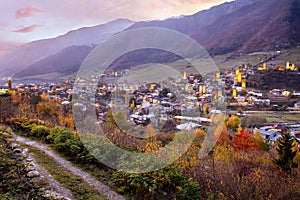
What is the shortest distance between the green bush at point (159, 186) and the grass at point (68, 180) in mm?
503

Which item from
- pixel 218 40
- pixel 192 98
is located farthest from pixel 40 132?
pixel 218 40

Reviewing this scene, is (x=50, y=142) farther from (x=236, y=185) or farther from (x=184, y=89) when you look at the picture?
(x=184, y=89)

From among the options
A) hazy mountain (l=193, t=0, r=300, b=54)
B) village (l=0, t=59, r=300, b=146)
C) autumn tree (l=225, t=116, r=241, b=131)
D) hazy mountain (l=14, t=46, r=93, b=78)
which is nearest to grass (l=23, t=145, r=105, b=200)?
village (l=0, t=59, r=300, b=146)

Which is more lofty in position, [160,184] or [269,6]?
[269,6]

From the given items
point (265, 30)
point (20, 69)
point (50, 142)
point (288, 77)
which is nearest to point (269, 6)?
point (265, 30)

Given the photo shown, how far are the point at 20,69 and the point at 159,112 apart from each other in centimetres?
9483

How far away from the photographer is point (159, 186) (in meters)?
4.45

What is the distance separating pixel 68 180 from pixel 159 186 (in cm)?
170

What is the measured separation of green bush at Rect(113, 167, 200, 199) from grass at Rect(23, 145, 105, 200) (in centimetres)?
50

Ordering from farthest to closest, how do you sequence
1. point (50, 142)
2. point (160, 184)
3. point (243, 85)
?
point (243, 85)
point (50, 142)
point (160, 184)

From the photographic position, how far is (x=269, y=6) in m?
148

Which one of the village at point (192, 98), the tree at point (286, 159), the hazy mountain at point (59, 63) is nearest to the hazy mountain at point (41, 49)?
the hazy mountain at point (59, 63)

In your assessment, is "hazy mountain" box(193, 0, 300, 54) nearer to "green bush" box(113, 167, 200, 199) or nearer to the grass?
"green bush" box(113, 167, 200, 199)

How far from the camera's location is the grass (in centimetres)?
428
